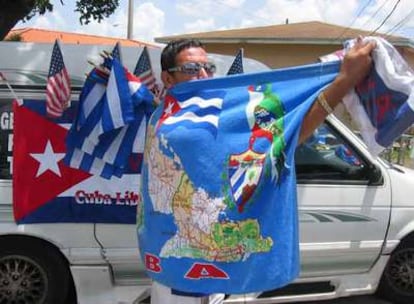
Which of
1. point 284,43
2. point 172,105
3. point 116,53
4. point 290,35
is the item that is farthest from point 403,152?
point 172,105

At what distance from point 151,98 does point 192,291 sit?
1.70m

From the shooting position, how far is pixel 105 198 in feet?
14.4

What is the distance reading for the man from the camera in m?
2.26

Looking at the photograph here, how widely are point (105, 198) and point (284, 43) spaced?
17.6m

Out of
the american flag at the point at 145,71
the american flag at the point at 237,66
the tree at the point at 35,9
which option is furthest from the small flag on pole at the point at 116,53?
the tree at the point at 35,9

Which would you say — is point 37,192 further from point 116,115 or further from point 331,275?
point 331,275

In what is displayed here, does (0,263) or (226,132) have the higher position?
(226,132)

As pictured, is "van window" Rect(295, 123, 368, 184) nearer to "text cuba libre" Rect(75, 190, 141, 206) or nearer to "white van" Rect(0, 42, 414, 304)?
"white van" Rect(0, 42, 414, 304)

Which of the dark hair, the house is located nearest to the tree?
the dark hair

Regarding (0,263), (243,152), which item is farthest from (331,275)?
(243,152)

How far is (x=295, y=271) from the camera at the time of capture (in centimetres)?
240

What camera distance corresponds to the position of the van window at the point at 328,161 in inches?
187

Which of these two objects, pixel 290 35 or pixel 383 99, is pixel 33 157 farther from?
pixel 290 35

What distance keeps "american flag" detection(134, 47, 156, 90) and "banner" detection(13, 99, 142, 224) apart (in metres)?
0.51
